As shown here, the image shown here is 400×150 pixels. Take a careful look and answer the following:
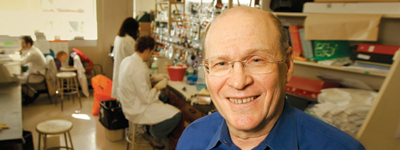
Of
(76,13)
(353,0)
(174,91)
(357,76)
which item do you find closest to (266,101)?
(353,0)

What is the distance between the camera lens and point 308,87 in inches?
80.8

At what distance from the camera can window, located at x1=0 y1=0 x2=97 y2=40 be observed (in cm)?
468

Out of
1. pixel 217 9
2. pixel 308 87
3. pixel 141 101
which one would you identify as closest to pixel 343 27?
pixel 308 87

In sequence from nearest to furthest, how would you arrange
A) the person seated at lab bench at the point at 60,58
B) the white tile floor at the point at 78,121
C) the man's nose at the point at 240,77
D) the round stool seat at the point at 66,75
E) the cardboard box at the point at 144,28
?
the man's nose at the point at 240,77 < the white tile floor at the point at 78,121 < the round stool seat at the point at 66,75 < the person seated at lab bench at the point at 60,58 < the cardboard box at the point at 144,28

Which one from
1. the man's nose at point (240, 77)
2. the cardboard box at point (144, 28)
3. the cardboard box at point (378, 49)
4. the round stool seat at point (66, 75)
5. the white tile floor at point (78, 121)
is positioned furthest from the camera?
the cardboard box at point (144, 28)

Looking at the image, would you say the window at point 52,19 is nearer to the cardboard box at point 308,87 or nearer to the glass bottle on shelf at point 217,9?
the glass bottle on shelf at point 217,9

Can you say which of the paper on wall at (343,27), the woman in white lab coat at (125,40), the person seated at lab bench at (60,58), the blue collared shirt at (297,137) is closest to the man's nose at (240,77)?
the blue collared shirt at (297,137)

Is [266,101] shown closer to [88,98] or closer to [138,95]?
[138,95]

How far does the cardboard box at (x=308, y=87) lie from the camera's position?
6.56 ft

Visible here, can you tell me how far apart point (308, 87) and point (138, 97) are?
182 cm

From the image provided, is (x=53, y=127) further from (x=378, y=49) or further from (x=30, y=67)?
(x=378, y=49)

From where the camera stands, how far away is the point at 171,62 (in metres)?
3.98

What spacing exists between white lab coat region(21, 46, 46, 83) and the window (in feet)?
2.30

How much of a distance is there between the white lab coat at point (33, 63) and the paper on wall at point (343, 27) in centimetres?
456
